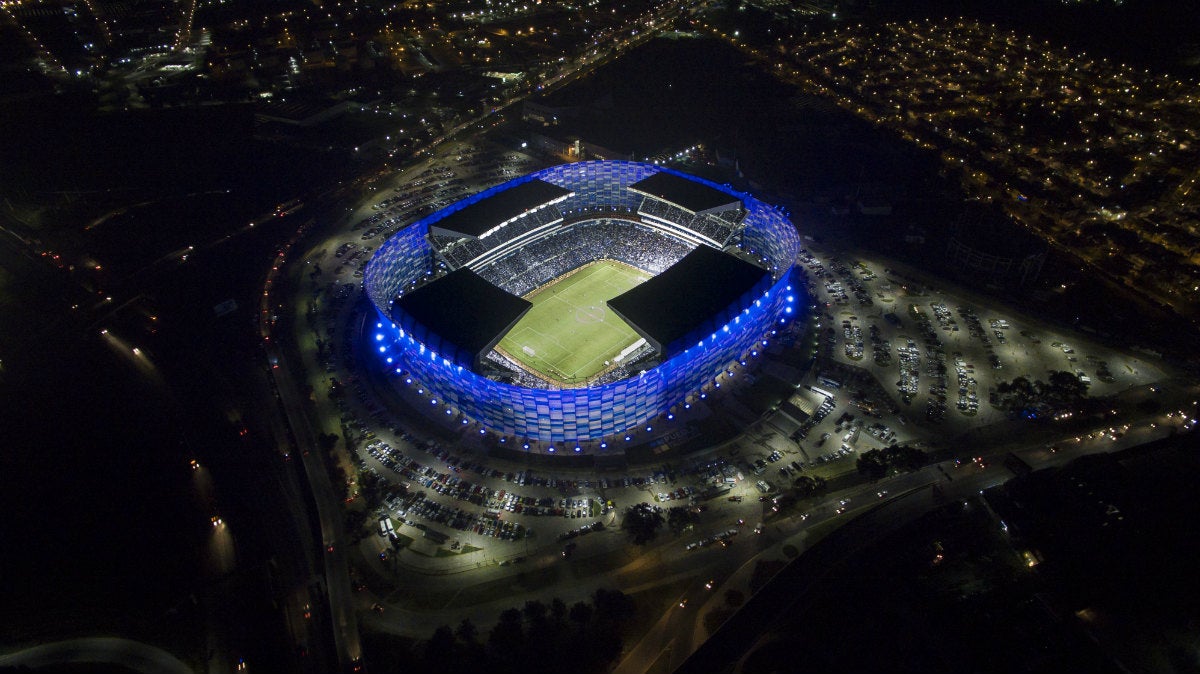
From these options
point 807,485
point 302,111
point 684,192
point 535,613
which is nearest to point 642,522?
point 535,613

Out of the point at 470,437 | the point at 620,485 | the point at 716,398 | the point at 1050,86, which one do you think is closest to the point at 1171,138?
the point at 1050,86

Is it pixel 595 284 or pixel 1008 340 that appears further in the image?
pixel 595 284

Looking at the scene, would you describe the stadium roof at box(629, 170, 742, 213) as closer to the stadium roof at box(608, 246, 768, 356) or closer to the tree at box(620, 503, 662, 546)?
the stadium roof at box(608, 246, 768, 356)

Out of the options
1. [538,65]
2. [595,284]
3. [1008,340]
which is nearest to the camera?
[1008,340]

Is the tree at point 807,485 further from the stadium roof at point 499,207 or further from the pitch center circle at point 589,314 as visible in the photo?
the stadium roof at point 499,207

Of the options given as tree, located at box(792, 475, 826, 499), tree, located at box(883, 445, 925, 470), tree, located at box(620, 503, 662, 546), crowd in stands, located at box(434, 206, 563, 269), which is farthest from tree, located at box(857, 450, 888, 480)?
crowd in stands, located at box(434, 206, 563, 269)

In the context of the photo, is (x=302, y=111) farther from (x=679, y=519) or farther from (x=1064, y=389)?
(x=1064, y=389)

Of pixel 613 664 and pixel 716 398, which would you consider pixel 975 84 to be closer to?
pixel 716 398

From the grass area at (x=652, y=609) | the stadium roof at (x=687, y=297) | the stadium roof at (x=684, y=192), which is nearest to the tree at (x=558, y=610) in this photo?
the grass area at (x=652, y=609)
